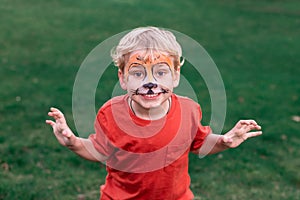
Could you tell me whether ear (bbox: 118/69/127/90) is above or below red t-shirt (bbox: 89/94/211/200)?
above

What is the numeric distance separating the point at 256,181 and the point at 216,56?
17.4 feet

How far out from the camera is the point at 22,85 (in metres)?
6.99

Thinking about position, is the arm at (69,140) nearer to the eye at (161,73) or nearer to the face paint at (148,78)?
the face paint at (148,78)

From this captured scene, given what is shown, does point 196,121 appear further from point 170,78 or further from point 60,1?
point 60,1

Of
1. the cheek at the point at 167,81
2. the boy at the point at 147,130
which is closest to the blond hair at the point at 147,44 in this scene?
the boy at the point at 147,130

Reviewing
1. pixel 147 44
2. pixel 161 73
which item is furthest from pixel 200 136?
pixel 147 44

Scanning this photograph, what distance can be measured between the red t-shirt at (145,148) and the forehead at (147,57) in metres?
0.27

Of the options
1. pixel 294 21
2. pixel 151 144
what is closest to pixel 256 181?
pixel 151 144

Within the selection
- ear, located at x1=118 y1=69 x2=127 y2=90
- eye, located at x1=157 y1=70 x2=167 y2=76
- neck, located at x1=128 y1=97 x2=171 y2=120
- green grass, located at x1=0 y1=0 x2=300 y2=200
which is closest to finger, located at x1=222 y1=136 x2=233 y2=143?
neck, located at x1=128 y1=97 x2=171 y2=120

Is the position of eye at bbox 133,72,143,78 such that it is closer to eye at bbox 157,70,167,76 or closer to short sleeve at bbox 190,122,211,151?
eye at bbox 157,70,167,76

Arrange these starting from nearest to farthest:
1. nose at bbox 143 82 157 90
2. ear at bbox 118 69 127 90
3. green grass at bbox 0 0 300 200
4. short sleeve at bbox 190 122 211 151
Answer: nose at bbox 143 82 157 90, ear at bbox 118 69 127 90, short sleeve at bbox 190 122 211 151, green grass at bbox 0 0 300 200

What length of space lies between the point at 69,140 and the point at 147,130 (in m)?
0.36

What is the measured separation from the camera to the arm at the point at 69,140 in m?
2.33

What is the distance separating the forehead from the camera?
7.67 feet
